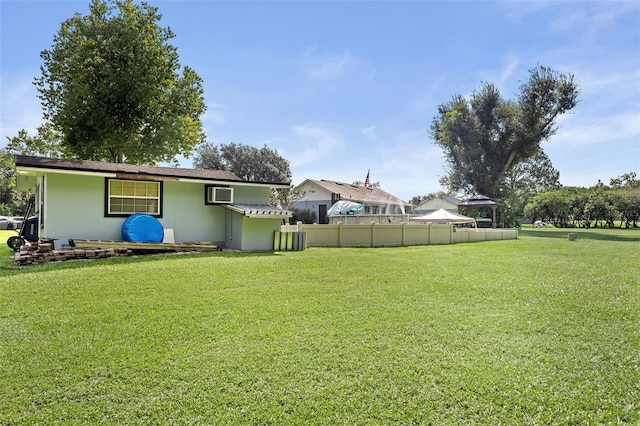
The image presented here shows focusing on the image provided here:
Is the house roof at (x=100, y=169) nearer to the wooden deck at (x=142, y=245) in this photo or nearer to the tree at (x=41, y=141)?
the wooden deck at (x=142, y=245)

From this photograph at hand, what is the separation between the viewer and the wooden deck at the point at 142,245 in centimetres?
980

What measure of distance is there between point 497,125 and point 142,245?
33.7m

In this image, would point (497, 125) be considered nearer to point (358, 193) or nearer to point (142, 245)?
point (358, 193)

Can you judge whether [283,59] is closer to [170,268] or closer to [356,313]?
[170,268]

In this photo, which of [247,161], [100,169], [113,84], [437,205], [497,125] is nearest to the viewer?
[100,169]

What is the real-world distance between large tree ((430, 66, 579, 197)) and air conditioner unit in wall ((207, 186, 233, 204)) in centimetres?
2843

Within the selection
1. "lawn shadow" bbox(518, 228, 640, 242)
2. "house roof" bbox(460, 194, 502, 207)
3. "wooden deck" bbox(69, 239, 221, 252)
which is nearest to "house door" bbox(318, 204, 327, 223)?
"house roof" bbox(460, 194, 502, 207)

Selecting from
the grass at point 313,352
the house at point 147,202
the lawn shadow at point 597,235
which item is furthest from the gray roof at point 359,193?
the grass at point 313,352

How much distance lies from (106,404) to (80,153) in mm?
20455

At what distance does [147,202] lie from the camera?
11688mm

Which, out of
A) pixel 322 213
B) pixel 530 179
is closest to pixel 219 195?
pixel 322 213

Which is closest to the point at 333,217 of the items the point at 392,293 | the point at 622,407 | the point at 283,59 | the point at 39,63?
the point at 283,59

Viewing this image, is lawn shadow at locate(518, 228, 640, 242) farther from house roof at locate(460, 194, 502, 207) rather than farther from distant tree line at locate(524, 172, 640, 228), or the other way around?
distant tree line at locate(524, 172, 640, 228)

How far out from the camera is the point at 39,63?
19234mm
